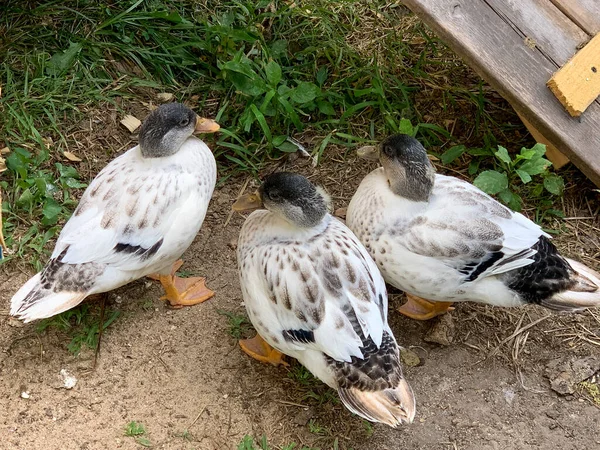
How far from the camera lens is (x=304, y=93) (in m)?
4.68

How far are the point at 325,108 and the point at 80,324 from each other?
6.95ft

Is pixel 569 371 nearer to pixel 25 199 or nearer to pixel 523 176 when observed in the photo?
pixel 523 176

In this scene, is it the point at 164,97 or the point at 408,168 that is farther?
the point at 164,97

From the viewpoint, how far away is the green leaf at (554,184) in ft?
14.5

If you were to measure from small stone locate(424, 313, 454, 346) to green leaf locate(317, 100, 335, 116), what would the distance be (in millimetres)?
1595

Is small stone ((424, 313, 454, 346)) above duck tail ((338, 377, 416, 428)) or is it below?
below

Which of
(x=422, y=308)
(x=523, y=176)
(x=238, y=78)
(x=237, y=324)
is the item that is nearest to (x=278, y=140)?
(x=238, y=78)

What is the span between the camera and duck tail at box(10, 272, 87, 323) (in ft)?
11.5

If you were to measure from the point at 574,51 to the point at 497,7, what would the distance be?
1.64 feet

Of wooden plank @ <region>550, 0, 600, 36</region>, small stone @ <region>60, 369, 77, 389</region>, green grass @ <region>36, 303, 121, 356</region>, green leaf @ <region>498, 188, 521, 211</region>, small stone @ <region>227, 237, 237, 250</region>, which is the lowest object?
small stone @ <region>60, 369, 77, 389</region>

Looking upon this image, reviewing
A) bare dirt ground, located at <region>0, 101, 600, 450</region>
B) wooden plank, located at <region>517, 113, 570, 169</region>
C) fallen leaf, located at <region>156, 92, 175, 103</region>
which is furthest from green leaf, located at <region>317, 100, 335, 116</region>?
bare dirt ground, located at <region>0, 101, 600, 450</region>

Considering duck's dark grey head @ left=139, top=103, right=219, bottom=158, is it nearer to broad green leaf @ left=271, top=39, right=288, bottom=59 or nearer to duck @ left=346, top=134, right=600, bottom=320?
duck @ left=346, top=134, right=600, bottom=320

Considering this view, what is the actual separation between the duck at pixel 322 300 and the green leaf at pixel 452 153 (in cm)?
129

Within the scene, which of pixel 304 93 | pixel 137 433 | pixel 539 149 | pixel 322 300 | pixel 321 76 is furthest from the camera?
pixel 321 76
